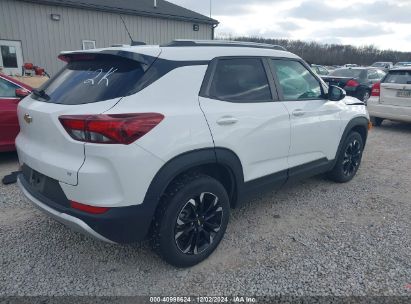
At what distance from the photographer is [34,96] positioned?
9.15ft

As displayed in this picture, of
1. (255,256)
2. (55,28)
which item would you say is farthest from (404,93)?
(55,28)

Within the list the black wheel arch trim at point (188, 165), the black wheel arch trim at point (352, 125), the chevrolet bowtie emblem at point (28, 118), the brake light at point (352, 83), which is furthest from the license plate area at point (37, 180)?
the brake light at point (352, 83)

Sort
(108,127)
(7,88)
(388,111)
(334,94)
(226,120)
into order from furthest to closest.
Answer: (388,111) → (7,88) → (334,94) → (226,120) → (108,127)

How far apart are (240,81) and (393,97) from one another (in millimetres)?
6527

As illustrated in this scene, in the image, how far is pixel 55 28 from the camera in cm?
1223

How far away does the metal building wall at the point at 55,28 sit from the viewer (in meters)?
11.4

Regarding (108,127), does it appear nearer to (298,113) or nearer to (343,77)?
(298,113)

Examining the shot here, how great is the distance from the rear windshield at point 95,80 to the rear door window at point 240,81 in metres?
0.69

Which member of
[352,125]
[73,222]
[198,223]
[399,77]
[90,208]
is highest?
[399,77]

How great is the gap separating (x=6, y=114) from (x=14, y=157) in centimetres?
94

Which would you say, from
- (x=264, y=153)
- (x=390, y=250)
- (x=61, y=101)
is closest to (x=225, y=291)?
(x=264, y=153)

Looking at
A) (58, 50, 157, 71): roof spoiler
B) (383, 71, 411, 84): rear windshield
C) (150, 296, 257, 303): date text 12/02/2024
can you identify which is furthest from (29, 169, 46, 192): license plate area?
(383, 71, 411, 84): rear windshield

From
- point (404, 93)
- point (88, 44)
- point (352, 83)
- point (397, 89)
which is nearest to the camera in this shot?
point (404, 93)

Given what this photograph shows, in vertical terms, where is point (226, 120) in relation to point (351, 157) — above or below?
above
